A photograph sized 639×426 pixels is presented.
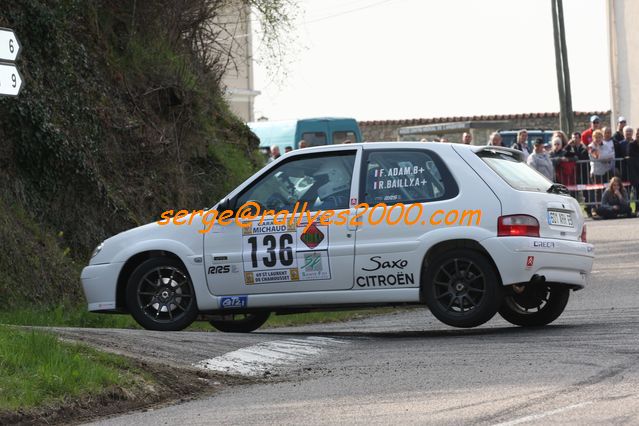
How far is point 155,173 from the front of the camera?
20.5 meters

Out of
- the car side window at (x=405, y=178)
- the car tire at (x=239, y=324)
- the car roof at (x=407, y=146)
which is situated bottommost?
the car tire at (x=239, y=324)

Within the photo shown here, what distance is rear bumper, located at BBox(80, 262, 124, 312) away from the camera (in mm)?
12672

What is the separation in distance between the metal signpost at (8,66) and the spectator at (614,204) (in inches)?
735

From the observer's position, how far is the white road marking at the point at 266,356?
32.5 feet

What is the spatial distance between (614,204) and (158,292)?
57.4ft

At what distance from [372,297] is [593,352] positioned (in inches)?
97.0

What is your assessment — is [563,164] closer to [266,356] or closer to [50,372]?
[266,356]

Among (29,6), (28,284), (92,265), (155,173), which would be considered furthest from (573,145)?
(92,265)

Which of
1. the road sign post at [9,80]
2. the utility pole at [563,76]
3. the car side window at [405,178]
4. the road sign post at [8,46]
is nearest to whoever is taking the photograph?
the road sign post at [9,80]

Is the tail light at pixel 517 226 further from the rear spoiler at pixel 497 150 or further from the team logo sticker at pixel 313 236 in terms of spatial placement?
the team logo sticker at pixel 313 236

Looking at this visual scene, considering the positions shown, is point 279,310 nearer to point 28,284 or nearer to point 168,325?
point 168,325

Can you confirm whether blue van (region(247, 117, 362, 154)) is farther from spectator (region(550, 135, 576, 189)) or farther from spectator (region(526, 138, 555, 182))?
spectator (region(526, 138, 555, 182))

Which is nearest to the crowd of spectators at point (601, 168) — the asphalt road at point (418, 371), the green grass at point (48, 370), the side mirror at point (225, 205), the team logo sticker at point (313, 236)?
the asphalt road at point (418, 371)

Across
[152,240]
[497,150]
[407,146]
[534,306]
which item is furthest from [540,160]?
[152,240]
